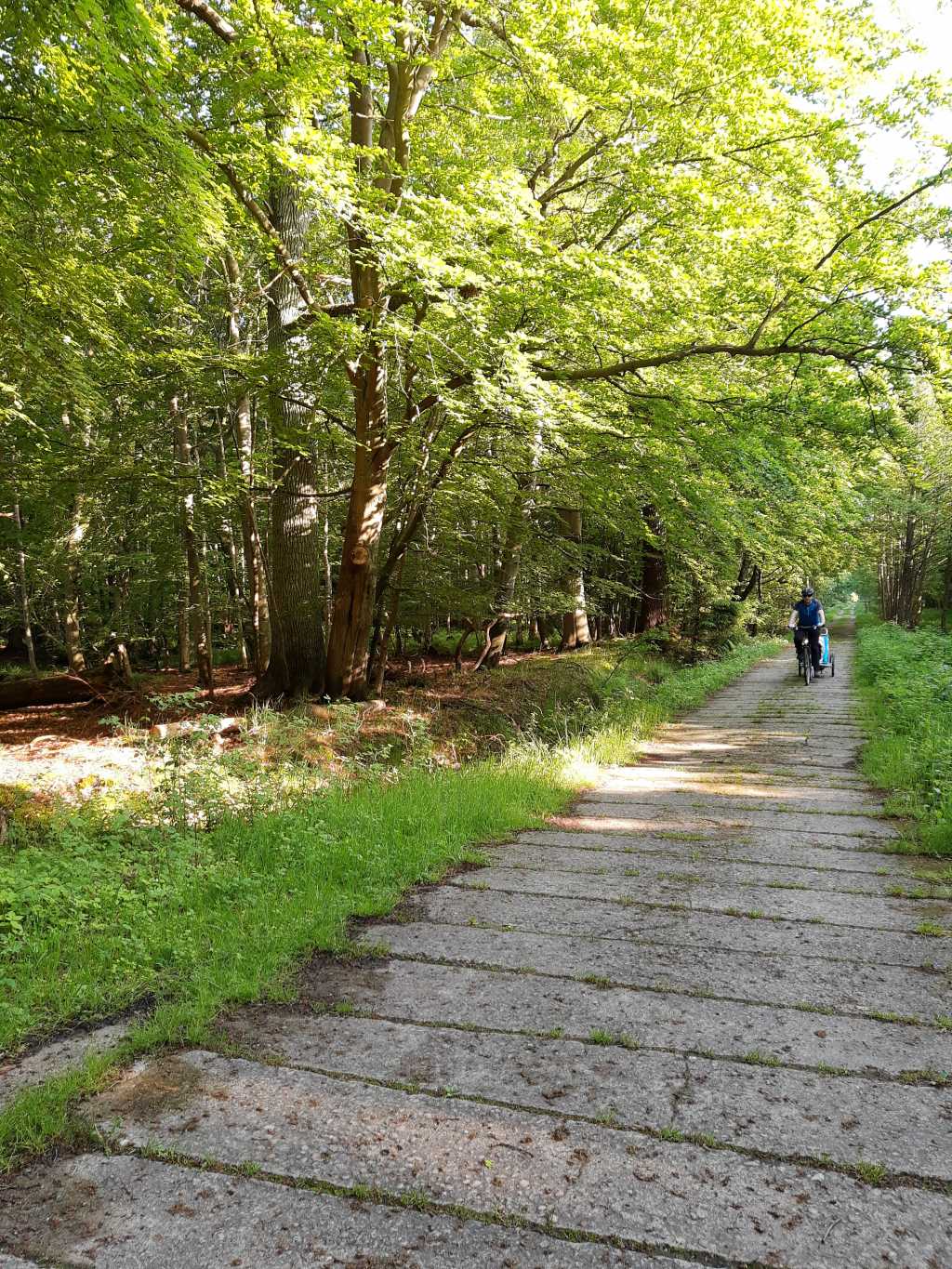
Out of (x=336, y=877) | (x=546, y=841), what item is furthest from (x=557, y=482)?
(x=336, y=877)

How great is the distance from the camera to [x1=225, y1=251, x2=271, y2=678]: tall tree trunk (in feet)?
34.3

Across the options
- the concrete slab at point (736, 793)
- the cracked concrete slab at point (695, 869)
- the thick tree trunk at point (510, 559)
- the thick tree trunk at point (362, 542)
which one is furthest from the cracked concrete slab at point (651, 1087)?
the thick tree trunk at point (510, 559)

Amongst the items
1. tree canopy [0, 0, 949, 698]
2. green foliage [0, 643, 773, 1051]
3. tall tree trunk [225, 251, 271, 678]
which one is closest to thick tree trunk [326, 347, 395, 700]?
tree canopy [0, 0, 949, 698]

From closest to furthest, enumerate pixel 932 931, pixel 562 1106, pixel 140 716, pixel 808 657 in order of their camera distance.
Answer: pixel 562 1106 < pixel 932 931 < pixel 140 716 < pixel 808 657

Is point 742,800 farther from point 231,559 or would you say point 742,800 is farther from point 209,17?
point 231,559

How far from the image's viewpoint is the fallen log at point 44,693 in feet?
38.5

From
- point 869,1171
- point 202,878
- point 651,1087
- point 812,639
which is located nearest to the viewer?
point 869,1171

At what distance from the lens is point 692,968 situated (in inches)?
128

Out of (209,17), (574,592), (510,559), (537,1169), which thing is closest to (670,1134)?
(537,1169)

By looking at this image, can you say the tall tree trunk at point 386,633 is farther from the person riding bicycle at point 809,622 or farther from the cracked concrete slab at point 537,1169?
the person riding bicycle at point 809,622

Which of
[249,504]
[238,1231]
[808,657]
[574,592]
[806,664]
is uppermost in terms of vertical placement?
[249,504]

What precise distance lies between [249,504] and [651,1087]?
10.0 meters

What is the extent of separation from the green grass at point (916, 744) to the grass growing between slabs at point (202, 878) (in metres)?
2.66

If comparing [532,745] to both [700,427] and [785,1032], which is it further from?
[785,1032]
